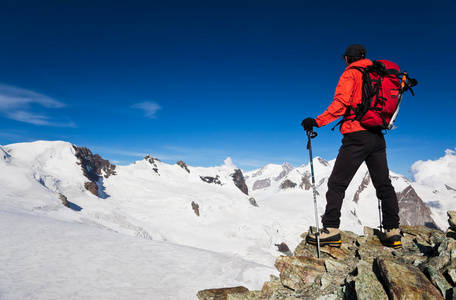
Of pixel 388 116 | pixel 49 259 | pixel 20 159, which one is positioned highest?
pixel 20 159

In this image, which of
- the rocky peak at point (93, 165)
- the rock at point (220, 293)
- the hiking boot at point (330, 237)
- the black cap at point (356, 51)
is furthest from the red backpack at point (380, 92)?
the rocky peak at point (93, 165)

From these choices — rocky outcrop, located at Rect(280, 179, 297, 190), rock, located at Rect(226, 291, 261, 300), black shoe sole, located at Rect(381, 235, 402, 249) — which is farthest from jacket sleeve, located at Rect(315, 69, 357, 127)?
rocky outcrop, located at Rect(280, 179, 297, 190)

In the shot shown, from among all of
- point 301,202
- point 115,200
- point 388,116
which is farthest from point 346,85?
point 301,202

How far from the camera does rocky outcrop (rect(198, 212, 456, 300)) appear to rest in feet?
11.6

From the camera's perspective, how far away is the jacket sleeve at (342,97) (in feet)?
15.4

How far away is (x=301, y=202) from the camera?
12962cm

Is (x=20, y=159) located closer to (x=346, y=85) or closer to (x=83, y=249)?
(x=83, y=249)

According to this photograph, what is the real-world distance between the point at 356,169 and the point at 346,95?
1361 millimetres

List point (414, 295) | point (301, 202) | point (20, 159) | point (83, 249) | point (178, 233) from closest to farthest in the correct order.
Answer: point (414, 295) → point (83, 249) → point (178, 233) → point (20, 159) → point (301, 202)

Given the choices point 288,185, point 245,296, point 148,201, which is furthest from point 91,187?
point 288,185

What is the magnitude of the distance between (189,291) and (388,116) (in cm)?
1281

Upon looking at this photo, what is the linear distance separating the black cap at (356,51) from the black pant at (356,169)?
4.94 ft

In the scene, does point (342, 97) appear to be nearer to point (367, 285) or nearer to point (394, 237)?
point (367, 285)

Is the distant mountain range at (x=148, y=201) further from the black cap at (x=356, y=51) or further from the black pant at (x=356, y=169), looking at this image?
the black cap at (x=356, y=51)
